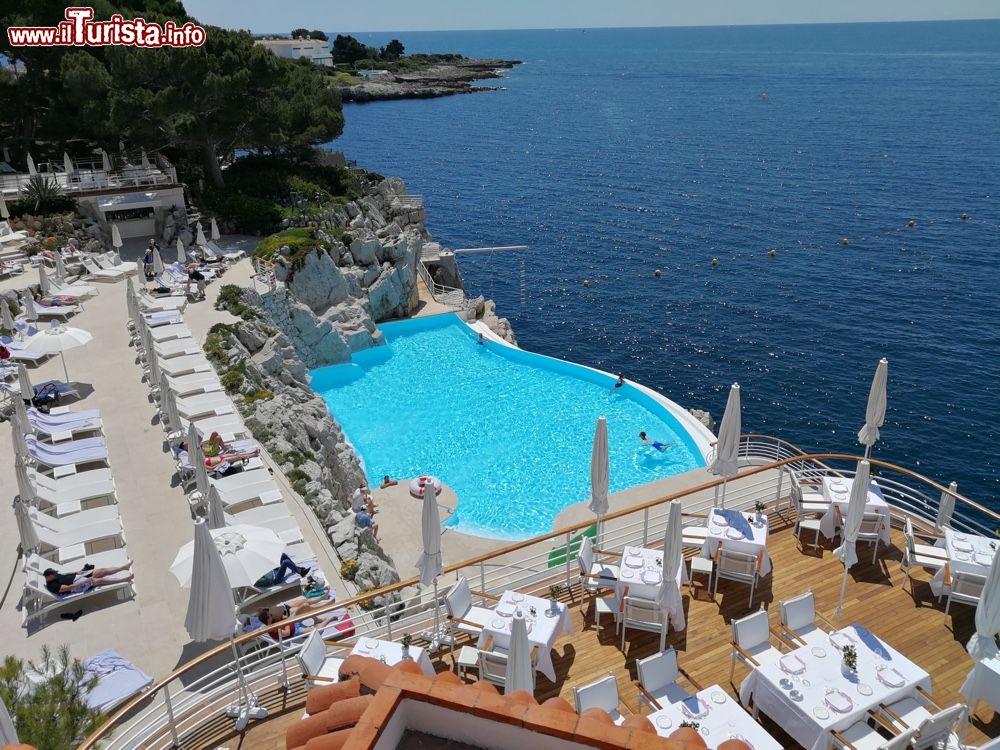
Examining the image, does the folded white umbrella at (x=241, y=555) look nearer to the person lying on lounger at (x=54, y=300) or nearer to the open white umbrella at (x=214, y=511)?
the open white umbrella at (x=214, y=511)

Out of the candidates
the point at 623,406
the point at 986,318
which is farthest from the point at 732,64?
the point at 623,406

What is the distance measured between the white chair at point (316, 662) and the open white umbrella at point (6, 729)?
3.08 meters

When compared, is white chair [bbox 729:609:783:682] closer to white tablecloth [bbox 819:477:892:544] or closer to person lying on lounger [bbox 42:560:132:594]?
white tablecloth [bbox 819:477:892:544]

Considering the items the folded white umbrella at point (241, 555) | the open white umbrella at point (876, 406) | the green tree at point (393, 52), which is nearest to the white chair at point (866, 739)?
the open white umbrella at point (876, 406)

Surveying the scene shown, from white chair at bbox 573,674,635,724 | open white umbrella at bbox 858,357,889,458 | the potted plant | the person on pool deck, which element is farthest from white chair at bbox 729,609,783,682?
the person on pool deck

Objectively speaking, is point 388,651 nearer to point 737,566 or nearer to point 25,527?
point 737,566

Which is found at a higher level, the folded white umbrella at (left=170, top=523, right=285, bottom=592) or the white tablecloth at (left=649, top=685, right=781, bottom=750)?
the white tablecloth at (left=649, top=685, right=781, bottom=750)

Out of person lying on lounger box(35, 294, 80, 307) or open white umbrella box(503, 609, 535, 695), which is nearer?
open white umbrella box(503, 609, 535, 695)

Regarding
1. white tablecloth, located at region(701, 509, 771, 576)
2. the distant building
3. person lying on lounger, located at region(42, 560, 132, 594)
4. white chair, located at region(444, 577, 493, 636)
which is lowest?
person lying on lounger, located at region(42, 560, 132, 594)

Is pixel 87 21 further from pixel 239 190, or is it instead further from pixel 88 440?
pixel 88 440

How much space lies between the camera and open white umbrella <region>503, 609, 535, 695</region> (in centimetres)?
849

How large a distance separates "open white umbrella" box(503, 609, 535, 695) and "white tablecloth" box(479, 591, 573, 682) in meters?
0.91

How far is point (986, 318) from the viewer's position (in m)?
38.4

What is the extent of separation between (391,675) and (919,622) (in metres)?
8.45
